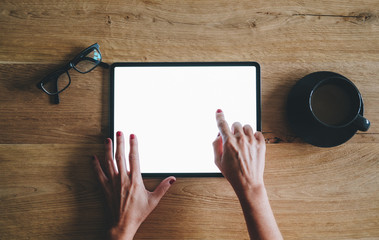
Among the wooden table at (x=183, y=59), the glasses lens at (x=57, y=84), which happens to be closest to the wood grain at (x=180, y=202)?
the wooden table at (x=183, y=59)

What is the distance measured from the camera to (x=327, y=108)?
608mm

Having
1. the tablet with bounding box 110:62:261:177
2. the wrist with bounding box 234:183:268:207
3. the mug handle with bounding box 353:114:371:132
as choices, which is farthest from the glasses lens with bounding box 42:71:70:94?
the mug handle with bounding box 353:114:371:132

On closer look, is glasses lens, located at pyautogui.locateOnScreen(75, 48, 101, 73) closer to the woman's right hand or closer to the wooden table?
the wooden table

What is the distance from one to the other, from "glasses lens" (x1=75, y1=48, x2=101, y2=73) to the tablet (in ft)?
0.16

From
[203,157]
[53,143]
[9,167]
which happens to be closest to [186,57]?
[203,157]

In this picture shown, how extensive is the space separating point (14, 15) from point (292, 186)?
2.93 feet

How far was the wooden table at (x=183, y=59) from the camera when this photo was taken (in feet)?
2.16

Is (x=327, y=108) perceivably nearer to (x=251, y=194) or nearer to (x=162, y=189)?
(x=251, y=194)

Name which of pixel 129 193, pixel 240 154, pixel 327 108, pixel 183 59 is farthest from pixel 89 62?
pixel 327 108

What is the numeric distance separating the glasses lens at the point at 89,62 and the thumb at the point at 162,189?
1.18ft

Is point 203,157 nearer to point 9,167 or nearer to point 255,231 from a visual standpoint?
point 255,231

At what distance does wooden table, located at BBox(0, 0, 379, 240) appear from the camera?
2.16 ft

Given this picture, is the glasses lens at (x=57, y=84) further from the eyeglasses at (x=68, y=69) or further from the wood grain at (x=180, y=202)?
the wood grain at (x=180, y=202)

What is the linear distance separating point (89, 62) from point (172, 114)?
268 millimetres
